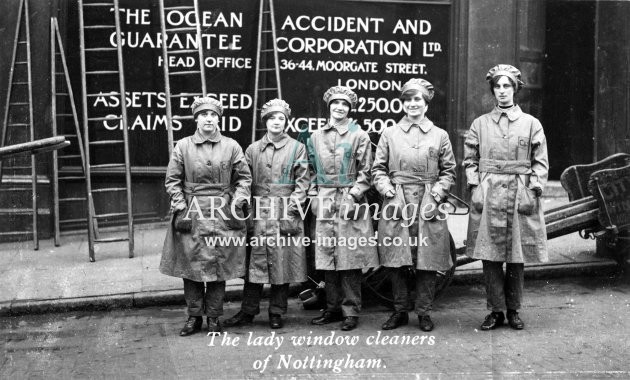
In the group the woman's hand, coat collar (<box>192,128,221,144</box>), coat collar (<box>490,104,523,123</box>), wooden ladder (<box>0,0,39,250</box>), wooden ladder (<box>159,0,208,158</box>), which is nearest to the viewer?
the woman's hand

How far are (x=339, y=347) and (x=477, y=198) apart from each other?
161 cm

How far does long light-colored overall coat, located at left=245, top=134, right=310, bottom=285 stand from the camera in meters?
6.49

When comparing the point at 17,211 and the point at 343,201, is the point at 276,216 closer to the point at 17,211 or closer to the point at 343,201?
the point at 343,201

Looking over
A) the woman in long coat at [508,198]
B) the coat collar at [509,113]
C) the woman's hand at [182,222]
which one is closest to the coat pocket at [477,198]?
the woman in long coat at [508,198]

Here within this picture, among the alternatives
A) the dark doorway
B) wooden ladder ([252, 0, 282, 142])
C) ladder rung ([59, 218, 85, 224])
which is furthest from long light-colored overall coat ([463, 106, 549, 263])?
ladder rung ([59, 218, 85, 224])

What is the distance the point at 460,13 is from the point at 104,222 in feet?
16.1

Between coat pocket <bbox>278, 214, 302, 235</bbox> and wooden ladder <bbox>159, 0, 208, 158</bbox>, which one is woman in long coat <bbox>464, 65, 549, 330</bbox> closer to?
coat pocket <bbox>278, 214, 302, 235</bbox>

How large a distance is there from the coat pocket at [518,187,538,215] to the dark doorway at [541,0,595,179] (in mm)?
4721

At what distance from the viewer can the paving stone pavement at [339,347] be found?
17.6ft

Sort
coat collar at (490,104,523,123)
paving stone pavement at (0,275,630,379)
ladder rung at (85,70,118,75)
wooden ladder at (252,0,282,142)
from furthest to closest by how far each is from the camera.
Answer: wooden ladder at (252,0,282,142)
ladder rung at (85,70,118,75)
coat collar at (490,104,523,123)
paving stone pavement at (0,275,630,379)

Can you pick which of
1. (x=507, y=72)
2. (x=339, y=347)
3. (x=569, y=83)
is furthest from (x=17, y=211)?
(x=569, y=83)

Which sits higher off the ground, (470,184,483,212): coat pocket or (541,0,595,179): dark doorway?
(541,0,595,179): dark doorway

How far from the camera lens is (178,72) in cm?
978

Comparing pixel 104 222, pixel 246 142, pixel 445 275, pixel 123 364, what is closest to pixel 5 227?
pixel 104 222
